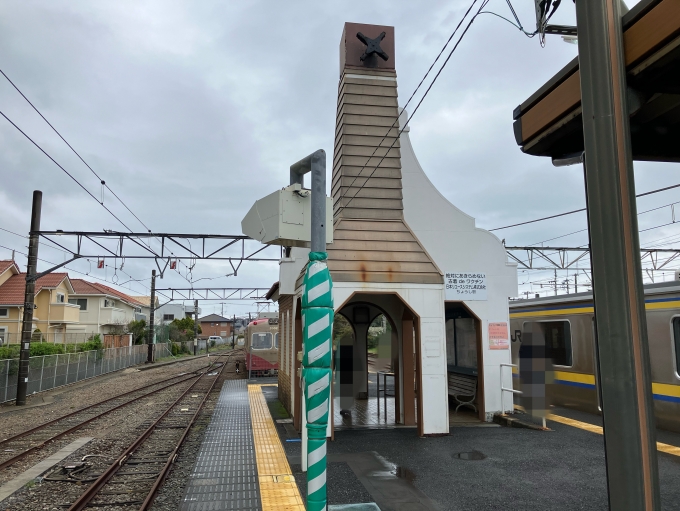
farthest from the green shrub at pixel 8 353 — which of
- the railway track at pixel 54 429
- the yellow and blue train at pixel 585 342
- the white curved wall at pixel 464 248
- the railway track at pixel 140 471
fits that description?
the yellow and blue train at pixel 585 342

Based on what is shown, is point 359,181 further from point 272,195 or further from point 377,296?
point 272,195

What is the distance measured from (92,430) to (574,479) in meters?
10.0

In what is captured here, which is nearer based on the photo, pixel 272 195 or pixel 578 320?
pixel 272 195

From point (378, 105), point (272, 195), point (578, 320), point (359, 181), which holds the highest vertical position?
point (378, 105)

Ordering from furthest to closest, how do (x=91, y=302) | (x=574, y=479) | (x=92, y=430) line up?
(x=91, y=302)
(x=92, y=430)
(x=574, y=479)

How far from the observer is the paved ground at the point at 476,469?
6.05 m

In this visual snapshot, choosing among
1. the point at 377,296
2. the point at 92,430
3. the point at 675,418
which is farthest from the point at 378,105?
the point at 92,430

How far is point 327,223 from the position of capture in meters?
3.86

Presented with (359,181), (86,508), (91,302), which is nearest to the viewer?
(86,508)

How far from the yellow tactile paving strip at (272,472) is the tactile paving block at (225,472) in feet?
0.33

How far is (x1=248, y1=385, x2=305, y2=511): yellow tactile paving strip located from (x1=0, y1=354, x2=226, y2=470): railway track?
159 inches

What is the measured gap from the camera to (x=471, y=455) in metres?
8.16

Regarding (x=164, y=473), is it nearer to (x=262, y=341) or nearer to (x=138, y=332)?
(x=262, y=341)

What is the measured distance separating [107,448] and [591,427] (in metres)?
9.36
